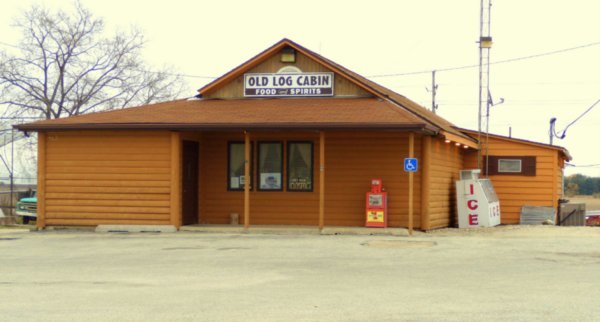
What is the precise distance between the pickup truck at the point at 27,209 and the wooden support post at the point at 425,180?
16072 mm

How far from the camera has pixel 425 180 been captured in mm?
22969

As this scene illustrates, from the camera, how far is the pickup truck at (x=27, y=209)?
106 feet

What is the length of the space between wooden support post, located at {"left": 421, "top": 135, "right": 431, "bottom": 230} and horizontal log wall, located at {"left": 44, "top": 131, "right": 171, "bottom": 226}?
273 inches

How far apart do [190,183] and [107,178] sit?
7.80 feet

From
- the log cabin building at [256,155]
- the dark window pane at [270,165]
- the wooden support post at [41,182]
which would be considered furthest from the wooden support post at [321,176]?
the wooden support post at [41,182]

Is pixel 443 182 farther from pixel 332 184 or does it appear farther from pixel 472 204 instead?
pixel 332 184

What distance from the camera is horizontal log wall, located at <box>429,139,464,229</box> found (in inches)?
947

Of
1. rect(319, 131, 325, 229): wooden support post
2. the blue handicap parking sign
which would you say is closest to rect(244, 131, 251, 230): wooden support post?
rect(319, 131, 325, 229): wooden support post

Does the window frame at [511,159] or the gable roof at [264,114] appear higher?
the gable roof at [264,114]

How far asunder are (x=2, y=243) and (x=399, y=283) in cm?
1135

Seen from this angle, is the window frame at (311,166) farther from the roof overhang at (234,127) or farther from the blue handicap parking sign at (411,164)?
the blue handicap parking sign at (411,164)

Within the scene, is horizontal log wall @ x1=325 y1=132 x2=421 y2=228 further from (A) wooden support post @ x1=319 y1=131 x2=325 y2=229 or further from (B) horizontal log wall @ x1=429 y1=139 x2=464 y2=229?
(A) wooden support post @ x1=319 y1=131 x2=325 y2=229

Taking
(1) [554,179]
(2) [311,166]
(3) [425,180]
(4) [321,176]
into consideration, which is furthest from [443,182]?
(4) [321,176]

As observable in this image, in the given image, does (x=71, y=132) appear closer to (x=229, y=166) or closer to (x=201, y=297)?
(x=229, y=166)
